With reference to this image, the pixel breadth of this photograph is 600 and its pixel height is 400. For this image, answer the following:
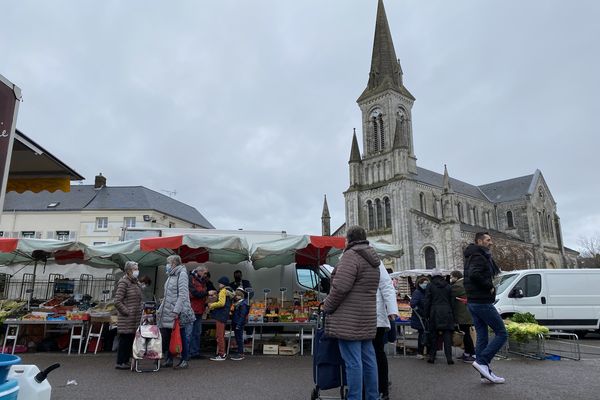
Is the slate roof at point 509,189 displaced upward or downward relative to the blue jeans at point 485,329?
upward

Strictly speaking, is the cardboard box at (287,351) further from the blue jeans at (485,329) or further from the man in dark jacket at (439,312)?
the blue jeans at (485,329)

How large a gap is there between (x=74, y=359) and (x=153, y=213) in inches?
1292

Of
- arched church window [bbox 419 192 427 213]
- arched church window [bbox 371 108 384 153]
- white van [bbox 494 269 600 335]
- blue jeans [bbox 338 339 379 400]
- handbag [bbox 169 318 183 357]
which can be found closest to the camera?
blue jeans [bbox 338 339 379 400]

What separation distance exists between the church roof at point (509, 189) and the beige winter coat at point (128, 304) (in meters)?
58.1

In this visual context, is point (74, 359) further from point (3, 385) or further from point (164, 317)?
point (3, 385)

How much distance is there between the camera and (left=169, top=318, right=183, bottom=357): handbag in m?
7.31

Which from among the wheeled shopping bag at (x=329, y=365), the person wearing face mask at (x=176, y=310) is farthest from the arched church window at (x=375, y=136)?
the wheeled shopping bag at (x=329, y=365)

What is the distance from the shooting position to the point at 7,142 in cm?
367

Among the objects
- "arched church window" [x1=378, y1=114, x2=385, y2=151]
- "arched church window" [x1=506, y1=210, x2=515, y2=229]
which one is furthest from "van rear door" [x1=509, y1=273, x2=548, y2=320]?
"arched church window" [x1=506, y1=210, x2=515, y2=229]

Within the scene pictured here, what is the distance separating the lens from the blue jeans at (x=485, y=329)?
5.70 metres

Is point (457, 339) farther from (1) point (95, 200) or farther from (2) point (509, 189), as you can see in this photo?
(2) point (509, 189)

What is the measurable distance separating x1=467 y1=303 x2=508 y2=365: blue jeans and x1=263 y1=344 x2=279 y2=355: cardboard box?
4455 mm

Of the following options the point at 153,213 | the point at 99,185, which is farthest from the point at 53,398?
the point at 99,185

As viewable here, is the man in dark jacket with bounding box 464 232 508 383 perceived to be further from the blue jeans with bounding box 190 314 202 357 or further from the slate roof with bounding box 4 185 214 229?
the slate roof with bounding box 4 185 214 229
